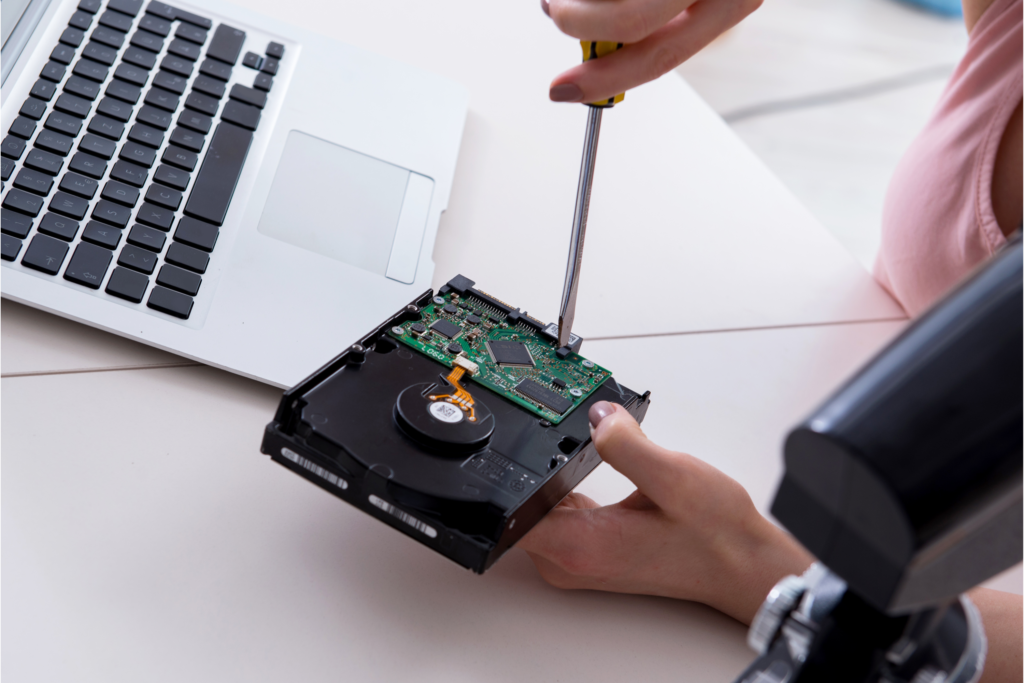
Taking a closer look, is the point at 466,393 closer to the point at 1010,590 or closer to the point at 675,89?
the point at 1010,590

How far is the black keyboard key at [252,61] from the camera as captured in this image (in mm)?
859

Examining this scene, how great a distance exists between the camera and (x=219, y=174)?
2.47 feet

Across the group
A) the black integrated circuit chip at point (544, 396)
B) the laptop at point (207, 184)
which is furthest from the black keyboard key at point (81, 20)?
the black integrated circuit chip at point (544, 396)

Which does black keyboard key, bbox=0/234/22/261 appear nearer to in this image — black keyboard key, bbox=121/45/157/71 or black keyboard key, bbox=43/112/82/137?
black keyboard key, bbox=43/112/82/137

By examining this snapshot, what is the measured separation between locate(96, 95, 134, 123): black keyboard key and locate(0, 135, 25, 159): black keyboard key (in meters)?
0.07

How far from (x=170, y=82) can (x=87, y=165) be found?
14 centimetres

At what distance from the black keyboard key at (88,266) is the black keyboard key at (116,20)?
0.86 ft

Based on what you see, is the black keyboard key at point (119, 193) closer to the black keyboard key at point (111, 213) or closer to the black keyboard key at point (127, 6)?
the black keyboard key at point (111, 213)

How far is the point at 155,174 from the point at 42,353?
0.17 m

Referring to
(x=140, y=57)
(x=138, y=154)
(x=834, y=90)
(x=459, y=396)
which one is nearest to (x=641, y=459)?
(x=459, y=396)

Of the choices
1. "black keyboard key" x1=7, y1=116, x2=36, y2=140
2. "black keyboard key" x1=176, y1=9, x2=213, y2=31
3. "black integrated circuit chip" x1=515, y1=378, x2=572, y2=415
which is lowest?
"black integrated circuit chip" x1=515, y1=378, x2=572, y2=415

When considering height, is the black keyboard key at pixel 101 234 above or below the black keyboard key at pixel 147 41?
below

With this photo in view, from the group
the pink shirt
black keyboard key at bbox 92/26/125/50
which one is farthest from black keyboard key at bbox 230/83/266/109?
the pink shirt

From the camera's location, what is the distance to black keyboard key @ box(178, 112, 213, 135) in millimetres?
768
